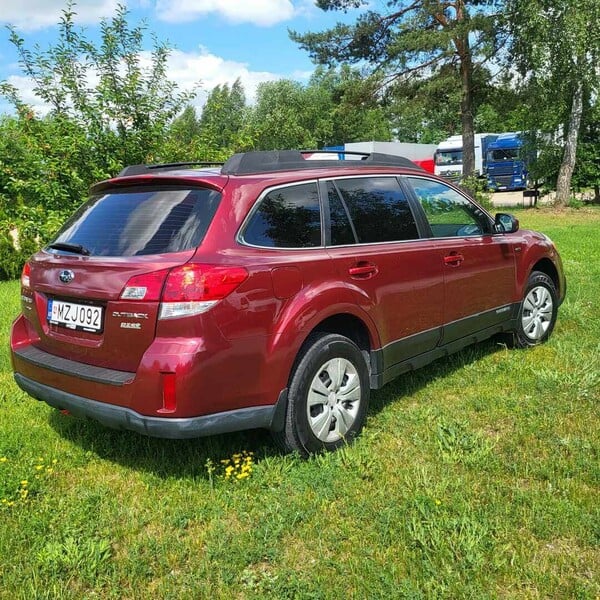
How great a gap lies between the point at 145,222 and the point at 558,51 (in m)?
19.4

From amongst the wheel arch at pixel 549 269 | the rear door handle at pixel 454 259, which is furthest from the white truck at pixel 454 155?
the rear door handle at pixel 454 259

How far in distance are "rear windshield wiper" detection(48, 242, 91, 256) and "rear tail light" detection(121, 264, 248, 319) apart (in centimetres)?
54

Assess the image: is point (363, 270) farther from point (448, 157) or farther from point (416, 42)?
point (448, 157)

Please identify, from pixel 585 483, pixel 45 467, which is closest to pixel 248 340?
pixel 45 467

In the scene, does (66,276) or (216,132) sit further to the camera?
(216,132)

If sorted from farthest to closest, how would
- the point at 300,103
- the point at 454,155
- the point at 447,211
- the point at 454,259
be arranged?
1. the point at 300,103
2. the point at 454,155
3. the point at 447,211
4. the point at 454,259

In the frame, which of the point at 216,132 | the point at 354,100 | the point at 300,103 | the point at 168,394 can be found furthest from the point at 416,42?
the point at 300,103

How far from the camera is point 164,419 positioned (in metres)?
2.88

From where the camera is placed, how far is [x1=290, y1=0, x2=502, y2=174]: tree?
760 inches

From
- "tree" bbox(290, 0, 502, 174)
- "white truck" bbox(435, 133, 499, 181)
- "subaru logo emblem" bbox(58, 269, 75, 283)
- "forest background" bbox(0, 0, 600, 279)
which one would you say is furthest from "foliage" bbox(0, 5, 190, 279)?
"white truck" bbox(435, 133, 499, 181)

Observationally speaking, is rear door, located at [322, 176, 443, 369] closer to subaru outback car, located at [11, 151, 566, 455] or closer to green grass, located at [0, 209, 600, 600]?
subaru outback car, located at [11, 151, 566, 455]

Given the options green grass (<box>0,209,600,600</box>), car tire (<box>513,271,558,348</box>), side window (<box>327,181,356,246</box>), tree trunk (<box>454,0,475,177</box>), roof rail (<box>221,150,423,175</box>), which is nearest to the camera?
green grass (<box>0,209,600,600</box>)

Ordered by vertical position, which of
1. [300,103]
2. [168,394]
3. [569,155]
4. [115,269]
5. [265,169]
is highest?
[300,103]

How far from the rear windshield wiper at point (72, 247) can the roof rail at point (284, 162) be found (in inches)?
34.6
